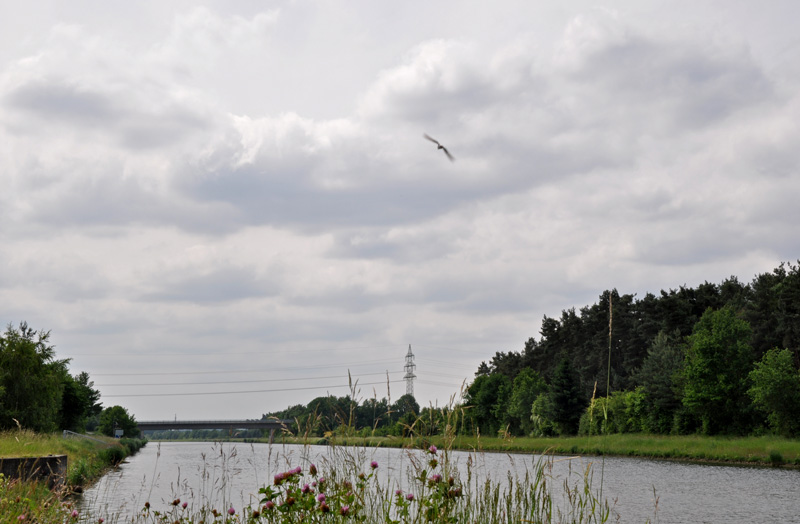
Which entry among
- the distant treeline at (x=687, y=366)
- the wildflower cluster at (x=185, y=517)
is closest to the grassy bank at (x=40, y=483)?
the wildflower cluster at (x=185, y=517)

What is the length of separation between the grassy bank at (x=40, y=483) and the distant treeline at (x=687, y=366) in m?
25.8

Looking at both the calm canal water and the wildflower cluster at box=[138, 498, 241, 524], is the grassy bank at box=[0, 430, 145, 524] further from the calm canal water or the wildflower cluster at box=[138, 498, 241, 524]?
the calm canal water

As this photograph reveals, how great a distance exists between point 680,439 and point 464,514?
179ft

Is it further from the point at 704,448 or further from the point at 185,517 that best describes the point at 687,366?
the point at 185,517

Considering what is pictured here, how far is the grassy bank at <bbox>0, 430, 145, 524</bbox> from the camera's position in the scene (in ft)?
24.6

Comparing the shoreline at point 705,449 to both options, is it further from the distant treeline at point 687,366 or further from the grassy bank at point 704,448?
the distant treeline at point 687,366

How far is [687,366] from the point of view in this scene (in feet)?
196

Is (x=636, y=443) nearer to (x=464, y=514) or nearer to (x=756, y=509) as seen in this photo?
(x=756, y=509)

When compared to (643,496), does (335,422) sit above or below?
above

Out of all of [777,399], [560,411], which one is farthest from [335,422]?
[560,411]

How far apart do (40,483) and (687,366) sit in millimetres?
55550

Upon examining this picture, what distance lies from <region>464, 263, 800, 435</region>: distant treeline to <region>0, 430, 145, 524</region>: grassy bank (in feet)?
84.8

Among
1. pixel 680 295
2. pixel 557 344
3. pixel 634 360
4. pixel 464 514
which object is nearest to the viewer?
pixel 464 514

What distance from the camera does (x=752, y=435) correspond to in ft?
172
